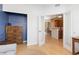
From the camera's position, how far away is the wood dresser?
1761mm

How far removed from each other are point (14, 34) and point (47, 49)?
1.95 ft

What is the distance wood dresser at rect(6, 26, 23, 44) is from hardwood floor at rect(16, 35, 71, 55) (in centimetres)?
11

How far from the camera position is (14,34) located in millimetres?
1863

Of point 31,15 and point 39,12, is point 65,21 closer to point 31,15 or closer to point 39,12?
point 39,12

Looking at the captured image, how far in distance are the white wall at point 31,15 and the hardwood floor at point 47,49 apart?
10cm

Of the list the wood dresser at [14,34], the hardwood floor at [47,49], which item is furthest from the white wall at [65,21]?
the wood dresser at [14,34]

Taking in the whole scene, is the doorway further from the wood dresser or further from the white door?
the wood dresser

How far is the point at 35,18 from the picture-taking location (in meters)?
1.84

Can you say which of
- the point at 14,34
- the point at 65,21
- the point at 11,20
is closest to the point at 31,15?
the point at 11,20

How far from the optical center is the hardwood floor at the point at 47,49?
5.32 feet

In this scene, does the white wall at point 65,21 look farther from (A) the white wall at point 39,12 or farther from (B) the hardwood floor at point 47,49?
(B) the hardwood floor at point 47,49

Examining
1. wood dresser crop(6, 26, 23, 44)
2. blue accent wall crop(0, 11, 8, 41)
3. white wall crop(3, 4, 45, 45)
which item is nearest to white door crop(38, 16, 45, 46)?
white wall crop(3, 4, 45, 45)
